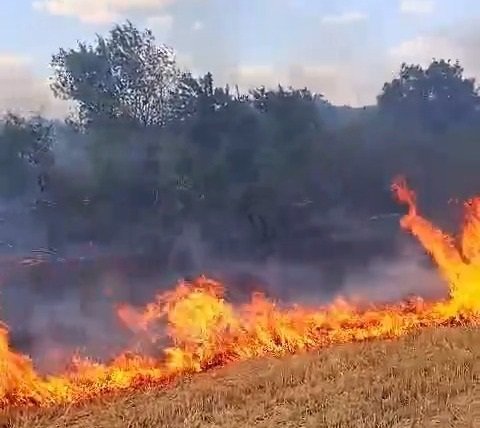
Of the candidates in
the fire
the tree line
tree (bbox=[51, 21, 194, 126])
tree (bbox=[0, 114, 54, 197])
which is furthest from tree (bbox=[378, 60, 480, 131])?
tree (bbox=[0, 114, 54, 197])

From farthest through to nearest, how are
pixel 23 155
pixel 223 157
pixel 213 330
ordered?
1. pixel 223 157
2. pixel 23 155
3. pixel 213 330

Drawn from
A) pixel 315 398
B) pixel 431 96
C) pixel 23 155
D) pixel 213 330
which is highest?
pixel 431 96

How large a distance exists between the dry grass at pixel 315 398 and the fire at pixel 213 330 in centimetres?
64

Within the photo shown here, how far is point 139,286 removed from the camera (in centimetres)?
1011

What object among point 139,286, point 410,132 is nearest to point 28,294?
point 139,286

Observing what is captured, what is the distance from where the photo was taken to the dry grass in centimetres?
582

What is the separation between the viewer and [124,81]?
10469 mm

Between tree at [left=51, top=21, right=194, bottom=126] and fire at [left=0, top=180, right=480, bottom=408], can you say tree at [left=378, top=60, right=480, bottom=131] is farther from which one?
tree at [left=51, top=21, right=194, bottom=126]

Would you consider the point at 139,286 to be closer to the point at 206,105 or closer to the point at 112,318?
the point at 112,318

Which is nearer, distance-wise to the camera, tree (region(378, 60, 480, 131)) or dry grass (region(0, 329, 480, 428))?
dry grass (region(0, 329, 480, 428))

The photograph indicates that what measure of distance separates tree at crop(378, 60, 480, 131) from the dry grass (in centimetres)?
639

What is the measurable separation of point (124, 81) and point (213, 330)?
154 inches

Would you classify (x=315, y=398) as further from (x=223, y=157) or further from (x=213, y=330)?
(x=223, y=157)

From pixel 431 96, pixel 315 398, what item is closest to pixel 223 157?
pixel 431 96
